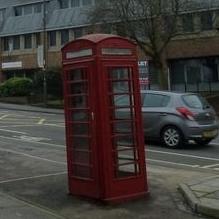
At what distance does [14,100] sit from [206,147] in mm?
30065

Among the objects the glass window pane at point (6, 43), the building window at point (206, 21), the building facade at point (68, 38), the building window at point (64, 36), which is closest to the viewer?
the building window at point (206, 21)

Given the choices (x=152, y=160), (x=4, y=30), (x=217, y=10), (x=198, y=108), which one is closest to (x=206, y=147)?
(x=198, y=108)

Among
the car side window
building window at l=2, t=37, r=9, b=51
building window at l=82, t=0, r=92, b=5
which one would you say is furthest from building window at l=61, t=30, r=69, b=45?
the car side window

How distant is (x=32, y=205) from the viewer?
8.41 meters

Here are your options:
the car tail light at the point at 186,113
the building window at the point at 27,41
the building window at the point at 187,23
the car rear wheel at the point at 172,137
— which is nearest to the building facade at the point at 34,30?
the building window at the point at 27,41

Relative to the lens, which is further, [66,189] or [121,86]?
[66,189]

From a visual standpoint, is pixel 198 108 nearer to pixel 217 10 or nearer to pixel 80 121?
pixel 80 121

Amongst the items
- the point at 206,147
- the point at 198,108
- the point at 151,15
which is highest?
the point at 151,15

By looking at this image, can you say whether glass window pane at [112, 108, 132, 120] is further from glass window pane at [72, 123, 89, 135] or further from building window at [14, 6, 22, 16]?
building window at [14, 6, 22, 16]

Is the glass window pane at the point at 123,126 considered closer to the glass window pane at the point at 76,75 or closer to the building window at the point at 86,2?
the glass window pane at the point at 76,75

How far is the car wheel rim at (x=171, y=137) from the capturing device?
16266 mm

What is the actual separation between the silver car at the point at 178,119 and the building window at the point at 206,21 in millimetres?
25190

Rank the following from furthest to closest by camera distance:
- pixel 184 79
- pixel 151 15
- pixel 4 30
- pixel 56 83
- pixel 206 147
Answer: pixel 4 30, pixel 184 79, pixel 56 83, pixel 151 15, pixel 206 147

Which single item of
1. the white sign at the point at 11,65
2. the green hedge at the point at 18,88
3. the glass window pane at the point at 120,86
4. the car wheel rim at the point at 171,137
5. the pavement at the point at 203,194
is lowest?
the pavement at the point at 203,194
